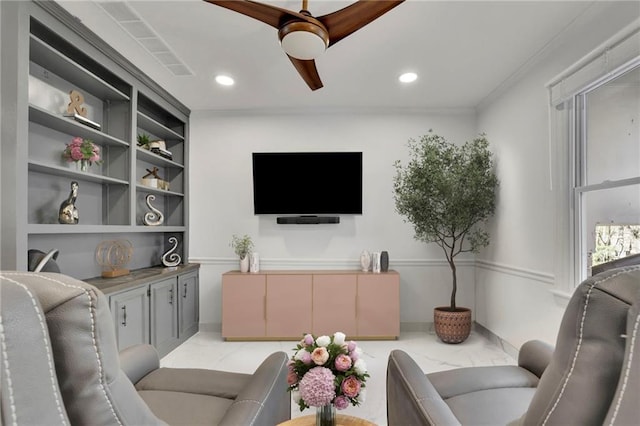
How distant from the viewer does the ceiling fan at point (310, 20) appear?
6.00 feet

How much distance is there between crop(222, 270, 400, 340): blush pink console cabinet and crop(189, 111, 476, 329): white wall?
430 mm

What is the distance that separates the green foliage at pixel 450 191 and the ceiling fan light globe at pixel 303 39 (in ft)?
7.05

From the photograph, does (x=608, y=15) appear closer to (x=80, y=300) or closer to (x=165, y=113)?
(x=80, y=300)

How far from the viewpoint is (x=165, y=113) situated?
4316 millimetres

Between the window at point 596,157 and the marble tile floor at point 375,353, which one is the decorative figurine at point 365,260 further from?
the window at point 596,157

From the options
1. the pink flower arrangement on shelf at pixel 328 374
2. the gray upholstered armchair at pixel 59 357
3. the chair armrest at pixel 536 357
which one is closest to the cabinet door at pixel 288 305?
the chair armrest at pixel 536 357

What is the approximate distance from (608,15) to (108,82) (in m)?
3.77

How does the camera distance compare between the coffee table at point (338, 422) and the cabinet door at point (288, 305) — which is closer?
the coffee table at point (338, 422)

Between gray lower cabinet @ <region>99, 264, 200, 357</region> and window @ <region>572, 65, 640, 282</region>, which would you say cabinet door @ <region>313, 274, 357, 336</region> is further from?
window @ <region>572, 65, 640, 282</region>

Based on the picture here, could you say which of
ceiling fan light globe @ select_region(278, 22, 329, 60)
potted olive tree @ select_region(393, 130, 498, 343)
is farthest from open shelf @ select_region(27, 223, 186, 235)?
potted olive tree @ select_region(393, 130, 498, 343)

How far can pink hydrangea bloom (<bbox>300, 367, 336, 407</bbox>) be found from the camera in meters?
1.35

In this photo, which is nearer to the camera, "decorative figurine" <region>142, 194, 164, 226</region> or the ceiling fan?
the ceiling fan

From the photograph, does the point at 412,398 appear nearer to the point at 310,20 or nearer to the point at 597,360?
the point at 597,360

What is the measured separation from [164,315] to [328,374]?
9.06ft
